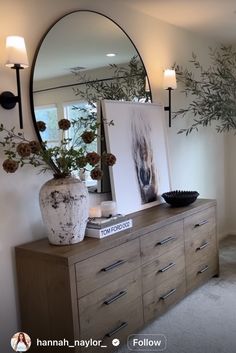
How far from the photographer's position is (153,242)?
2545 mm

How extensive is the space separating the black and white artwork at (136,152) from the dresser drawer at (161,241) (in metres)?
0.35

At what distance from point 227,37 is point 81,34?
2.31 metres

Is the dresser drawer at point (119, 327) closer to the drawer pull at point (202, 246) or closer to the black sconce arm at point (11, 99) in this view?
the drawer pull at point (202, 246)

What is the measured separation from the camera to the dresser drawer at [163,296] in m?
2.51

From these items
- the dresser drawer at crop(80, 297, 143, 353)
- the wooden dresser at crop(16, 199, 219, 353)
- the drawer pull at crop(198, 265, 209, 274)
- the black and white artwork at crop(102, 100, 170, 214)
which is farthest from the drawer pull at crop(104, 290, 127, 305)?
the drawer pull at crop(198, 265, 209, 274)

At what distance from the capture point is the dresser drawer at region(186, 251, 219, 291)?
9.82 ft

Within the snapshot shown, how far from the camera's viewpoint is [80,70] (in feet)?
8.59

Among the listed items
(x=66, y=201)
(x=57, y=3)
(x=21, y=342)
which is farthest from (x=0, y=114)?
(x=21, y=342)

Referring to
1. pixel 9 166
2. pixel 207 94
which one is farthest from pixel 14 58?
pixel 207 94

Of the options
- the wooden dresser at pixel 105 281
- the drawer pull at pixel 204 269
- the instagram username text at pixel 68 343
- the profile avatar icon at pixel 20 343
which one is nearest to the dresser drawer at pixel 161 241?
the wooden dresser at pixel 105 281

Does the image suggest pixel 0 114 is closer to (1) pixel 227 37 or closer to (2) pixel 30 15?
(2) pixel 30 15

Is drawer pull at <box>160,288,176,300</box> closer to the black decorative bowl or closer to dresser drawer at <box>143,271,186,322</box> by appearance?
dresser drawer at <box>143,271,186,322</box>

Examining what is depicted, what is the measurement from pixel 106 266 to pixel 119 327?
425mm

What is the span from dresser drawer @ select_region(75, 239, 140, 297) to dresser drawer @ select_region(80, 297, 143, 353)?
236 mm
